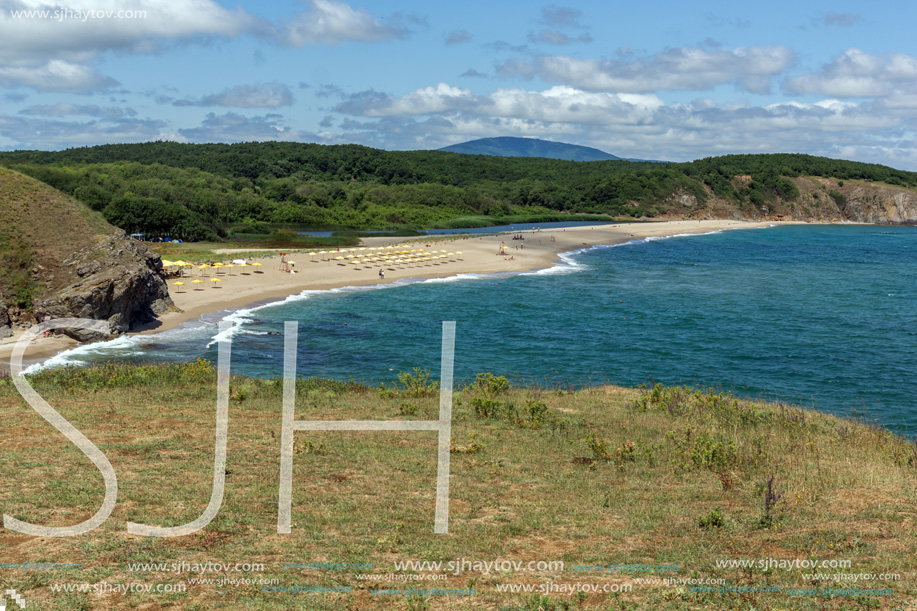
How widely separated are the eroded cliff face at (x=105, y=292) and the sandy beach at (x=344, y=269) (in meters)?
1.07

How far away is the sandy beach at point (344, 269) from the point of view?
41447 millimetres

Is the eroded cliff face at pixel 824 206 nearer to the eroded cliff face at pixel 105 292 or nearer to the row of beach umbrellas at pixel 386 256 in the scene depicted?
the row of beach umbrellas at pixel 386 256

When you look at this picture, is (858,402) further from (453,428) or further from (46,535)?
(46,535)

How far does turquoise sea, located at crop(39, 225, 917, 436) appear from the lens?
29.1 metres

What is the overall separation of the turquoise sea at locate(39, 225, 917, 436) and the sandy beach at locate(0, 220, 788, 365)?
79.6 inches

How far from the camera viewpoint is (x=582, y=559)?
8930 millimetres

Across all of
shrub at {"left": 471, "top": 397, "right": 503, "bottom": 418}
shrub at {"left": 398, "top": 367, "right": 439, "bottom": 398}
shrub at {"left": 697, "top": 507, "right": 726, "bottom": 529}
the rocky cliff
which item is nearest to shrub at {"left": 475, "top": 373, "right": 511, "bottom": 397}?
shrub at {"left": 398, "top": 367, "right": 439, "bottom": 398}

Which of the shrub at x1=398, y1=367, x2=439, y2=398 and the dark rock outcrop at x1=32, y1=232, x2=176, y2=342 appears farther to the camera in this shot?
the dark rock outcrop at x1=32, y1=232, x2=176, y2=342

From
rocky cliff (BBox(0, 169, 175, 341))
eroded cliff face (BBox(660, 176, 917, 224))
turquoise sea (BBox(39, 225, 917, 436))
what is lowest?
turquoise sea (BBox(39, 225, 917, 436))

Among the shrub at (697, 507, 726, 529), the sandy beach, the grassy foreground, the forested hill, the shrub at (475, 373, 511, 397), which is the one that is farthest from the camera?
the forested hill

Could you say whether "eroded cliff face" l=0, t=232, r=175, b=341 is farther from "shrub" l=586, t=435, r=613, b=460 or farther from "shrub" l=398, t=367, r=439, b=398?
"shrub" l=586, t=435, r=613, b=460

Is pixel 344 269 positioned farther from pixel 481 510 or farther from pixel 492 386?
pixel 481 510

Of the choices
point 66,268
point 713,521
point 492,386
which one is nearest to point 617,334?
point 492,386

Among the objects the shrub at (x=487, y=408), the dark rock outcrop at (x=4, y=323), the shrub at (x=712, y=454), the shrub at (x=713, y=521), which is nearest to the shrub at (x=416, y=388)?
the shrub at (x=487, y=408)
